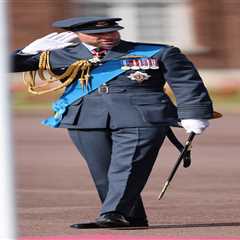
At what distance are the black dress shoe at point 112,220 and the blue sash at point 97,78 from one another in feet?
2.45

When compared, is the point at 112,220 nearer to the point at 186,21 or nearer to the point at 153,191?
the point at 153,191

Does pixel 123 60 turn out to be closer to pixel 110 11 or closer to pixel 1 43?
pixel 1 43

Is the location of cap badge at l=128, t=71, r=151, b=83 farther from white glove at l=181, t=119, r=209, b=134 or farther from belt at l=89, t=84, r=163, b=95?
white glove at l=181, t=119, r=209, b=134

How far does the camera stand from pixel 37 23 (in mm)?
25031

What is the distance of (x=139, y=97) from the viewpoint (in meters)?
8.63

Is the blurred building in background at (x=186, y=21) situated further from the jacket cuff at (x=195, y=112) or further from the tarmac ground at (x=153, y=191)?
the jacket cuff at (x=195, y=112)

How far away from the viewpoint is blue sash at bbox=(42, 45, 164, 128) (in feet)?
28.3

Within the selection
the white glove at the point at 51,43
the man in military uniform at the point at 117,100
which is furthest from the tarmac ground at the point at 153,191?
the white glove at the point at 51,43

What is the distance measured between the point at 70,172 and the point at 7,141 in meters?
7.96

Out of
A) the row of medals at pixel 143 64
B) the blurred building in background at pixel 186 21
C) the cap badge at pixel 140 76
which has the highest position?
the row of medals at pixel 143 64

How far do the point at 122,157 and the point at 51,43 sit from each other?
3.20ft

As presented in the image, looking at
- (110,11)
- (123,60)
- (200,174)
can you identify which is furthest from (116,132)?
(110,11)

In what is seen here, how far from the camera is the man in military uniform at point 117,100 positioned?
8.57m

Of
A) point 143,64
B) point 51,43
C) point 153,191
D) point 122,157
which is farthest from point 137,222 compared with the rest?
point 153,191
